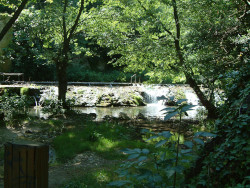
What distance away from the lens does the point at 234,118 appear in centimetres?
307

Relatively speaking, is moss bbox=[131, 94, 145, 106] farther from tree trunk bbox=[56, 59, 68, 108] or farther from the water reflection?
tree trunk bbox=[56, 59, 68, 108]

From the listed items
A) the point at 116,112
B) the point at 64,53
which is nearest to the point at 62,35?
the point at 64,53

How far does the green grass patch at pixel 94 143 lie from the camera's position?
6.07 m

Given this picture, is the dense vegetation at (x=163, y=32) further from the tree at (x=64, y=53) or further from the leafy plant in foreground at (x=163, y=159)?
the leafy plant in foreground at (x=163, y=159)

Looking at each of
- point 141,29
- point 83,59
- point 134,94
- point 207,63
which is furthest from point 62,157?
point 83,59

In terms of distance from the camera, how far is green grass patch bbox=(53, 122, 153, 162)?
6070 millimetres

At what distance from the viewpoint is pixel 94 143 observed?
22.4 ft

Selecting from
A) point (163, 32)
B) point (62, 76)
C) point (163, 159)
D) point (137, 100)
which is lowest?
point (137, 100)

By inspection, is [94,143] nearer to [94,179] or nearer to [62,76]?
[94,179]

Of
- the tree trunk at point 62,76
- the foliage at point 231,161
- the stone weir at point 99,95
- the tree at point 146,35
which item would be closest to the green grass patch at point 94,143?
the foliage at point 231,161

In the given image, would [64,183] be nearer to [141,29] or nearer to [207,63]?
[207,63]

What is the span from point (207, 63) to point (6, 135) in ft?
23.4

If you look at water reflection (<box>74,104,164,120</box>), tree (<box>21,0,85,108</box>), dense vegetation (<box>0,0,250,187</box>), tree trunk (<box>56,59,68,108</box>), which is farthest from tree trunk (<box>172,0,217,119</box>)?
tree trunk (<box>56,59,68,108</box>)

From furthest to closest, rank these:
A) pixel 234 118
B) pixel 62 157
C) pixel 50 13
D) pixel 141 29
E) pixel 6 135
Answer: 1. pixel 141 29
2. pixel 50 13
3. pixel 6 135
4. pixel 62 157
5. pixel 234 118
